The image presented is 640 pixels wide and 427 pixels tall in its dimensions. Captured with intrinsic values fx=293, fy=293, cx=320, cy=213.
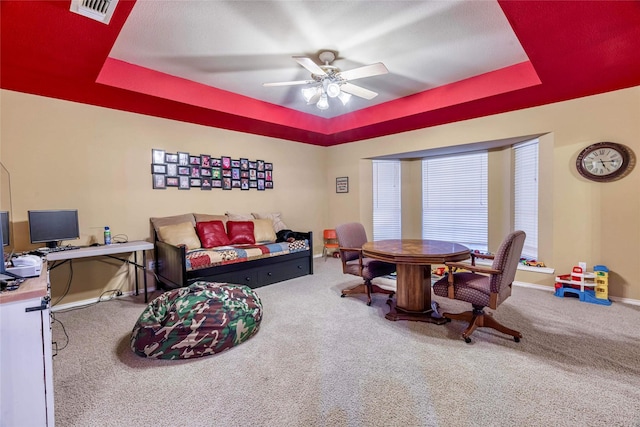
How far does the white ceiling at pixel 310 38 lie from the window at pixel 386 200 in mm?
2185

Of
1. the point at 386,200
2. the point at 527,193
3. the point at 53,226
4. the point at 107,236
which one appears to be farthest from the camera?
the point at 386,200

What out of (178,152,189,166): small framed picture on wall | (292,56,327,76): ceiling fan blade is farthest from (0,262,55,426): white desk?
(178,152,189,166): small framed picture on wall

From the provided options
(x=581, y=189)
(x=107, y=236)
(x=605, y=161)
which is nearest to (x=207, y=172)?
(x=107, y=236)

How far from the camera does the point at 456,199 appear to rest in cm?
530

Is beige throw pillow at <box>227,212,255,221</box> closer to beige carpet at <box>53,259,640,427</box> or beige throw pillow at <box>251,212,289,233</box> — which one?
beige throw pillow at <box>251,212,289,233</box>

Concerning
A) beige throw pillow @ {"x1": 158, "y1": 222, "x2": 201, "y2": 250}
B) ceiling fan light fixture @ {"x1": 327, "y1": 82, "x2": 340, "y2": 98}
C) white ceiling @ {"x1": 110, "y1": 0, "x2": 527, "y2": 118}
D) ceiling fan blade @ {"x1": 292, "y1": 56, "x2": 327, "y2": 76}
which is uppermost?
white ceiling @ {"x1": 110, "y1": 0, "x2": 527, "y2": 118}

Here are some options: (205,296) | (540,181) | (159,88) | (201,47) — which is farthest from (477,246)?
→ (159,88)

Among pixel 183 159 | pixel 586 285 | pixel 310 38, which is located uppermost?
pixel 310 38

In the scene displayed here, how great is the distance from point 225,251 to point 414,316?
2.36 meters

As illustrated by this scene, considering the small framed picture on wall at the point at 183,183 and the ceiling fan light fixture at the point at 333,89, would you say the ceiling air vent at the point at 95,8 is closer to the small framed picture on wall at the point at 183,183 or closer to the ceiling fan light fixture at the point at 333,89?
the ceiling fan light fixture at the point at 333,89

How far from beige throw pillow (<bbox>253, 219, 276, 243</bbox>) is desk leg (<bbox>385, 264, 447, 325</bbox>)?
2.37 metres

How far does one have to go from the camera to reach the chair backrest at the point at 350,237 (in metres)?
3.52

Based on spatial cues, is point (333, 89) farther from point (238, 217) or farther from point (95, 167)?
point (95, 167)

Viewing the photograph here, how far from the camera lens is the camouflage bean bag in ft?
7.24
